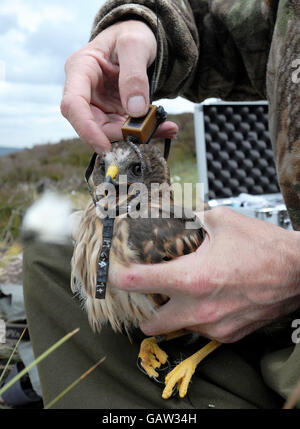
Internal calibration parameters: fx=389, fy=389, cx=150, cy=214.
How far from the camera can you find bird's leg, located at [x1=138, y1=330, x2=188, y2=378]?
4.15 feet

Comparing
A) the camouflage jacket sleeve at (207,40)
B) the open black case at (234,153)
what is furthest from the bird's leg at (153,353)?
the open black case at (234,153)

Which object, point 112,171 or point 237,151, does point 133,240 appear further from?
point 237,151

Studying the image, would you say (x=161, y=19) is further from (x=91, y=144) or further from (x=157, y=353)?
(x=157, y=353)

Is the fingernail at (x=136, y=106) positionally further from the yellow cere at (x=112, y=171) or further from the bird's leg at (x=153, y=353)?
the bird's leg at (x=153, y=353)

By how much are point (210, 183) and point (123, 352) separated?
2.73 metres

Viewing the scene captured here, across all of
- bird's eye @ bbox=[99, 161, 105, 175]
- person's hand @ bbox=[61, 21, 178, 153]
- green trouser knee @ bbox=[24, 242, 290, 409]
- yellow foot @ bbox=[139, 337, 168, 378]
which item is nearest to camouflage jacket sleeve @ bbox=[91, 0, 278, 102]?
person's hand @ bbox=[61, 21, 178, 153]

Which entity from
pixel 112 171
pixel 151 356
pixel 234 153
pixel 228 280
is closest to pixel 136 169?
pixel 112 171

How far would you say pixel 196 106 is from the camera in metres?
3.80

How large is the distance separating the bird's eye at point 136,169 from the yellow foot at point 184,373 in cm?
62

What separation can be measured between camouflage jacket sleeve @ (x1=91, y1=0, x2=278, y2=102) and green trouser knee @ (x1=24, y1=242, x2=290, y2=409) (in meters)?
1.01

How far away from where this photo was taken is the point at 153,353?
1.35 metres

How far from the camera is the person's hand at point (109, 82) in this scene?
1314mm

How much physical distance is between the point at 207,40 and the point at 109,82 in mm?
832

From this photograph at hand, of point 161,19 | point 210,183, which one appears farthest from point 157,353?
point 210,183
